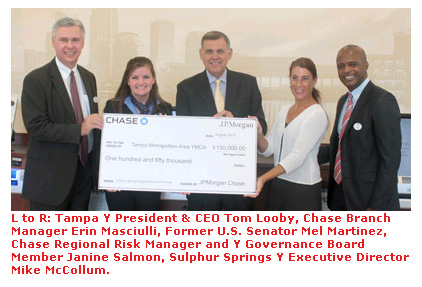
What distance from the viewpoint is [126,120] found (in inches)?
97.4

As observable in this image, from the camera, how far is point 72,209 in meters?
2.60

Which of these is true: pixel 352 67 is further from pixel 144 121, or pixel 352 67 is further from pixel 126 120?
pixel 126 120

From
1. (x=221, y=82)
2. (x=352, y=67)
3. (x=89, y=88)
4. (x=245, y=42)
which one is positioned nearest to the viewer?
(x=352, y=67)

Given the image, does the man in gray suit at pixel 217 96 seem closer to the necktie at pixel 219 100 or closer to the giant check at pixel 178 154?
the necktie at pixel 219 100

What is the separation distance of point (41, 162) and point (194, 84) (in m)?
1.13

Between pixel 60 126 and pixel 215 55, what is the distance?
1.11 metres

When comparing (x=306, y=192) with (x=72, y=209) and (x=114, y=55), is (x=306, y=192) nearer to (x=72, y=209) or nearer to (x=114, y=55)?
(x=72, y=209)

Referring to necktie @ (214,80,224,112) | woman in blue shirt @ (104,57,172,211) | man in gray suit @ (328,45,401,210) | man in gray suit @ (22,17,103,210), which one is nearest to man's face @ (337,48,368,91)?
man in gray suit @ (328,45,401,210)

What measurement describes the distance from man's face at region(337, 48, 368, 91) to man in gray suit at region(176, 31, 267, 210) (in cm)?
58

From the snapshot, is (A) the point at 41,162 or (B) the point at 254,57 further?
(B) the point at 254,57

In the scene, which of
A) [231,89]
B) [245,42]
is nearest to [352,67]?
[231,89]

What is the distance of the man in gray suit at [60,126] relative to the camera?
8.01ft

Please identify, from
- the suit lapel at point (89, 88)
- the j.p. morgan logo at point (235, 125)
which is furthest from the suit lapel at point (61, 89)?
the j.p. morgan logo at point (235, 125)
